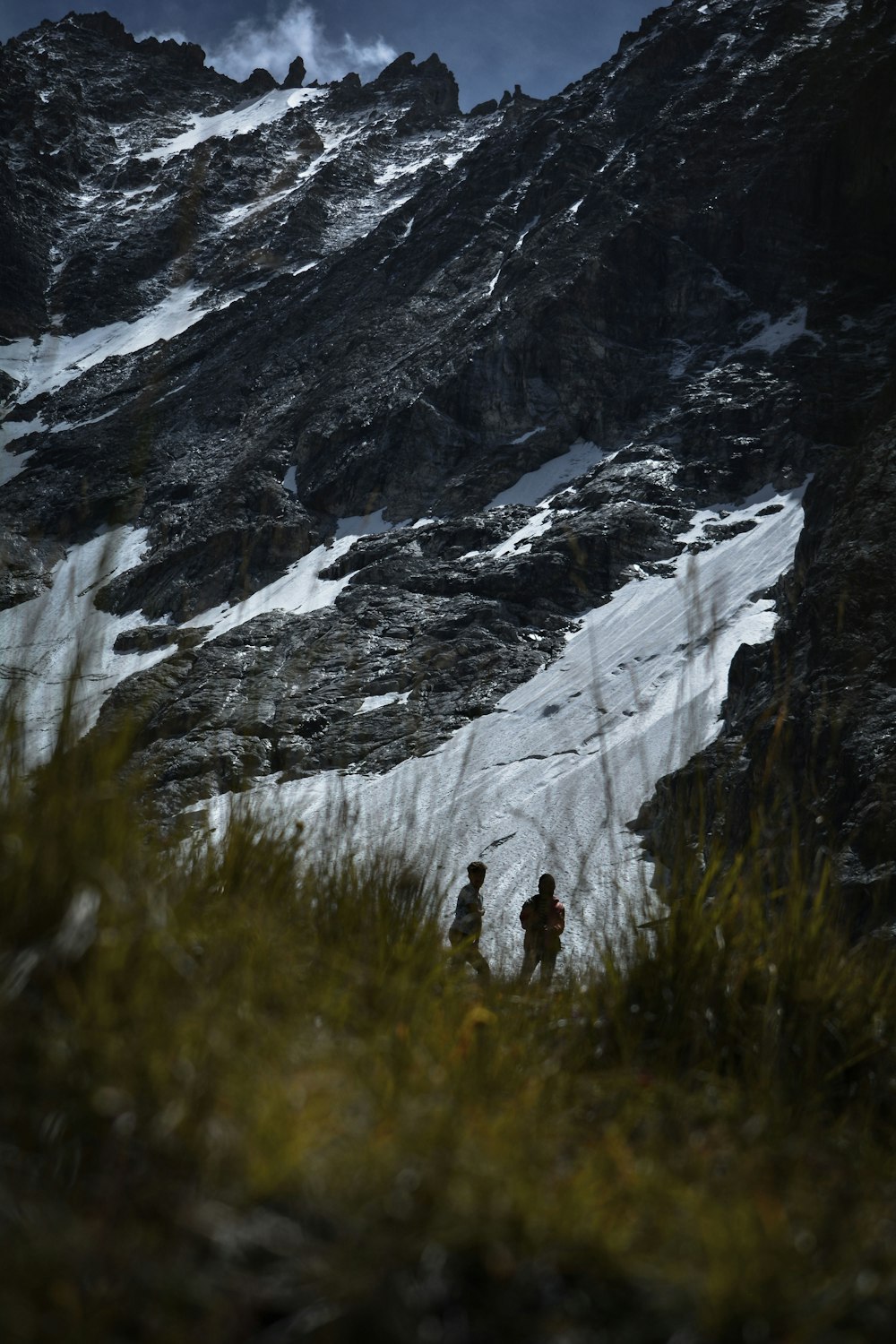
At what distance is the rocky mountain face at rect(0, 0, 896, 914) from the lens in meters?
43.2

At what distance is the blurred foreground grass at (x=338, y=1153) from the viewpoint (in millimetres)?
1133

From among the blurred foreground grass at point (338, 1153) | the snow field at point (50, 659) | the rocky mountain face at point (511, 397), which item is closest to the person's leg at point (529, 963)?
the blurred foreground grass at point (338, 1153)

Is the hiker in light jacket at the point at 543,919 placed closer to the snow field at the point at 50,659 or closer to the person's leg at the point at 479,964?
the person's leg at the point at 479,964

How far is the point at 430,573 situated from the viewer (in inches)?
2079

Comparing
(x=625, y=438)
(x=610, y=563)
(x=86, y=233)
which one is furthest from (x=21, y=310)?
(x=610, y=563)

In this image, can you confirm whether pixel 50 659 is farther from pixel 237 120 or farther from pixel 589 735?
pixel 237 120

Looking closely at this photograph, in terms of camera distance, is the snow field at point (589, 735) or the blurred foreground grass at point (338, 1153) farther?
the snow field at point (589, 735)

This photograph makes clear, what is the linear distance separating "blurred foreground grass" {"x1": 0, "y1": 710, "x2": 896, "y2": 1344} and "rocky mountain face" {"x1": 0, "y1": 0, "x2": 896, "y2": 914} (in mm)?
15037

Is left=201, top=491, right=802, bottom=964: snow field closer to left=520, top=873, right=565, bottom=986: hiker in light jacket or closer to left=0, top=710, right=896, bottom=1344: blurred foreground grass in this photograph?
left=520, top=873, right=565, bottom=986: hiker in light jacket

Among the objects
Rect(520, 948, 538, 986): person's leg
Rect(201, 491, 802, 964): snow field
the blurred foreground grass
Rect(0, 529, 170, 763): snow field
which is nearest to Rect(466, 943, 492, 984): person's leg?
Rect(520, 948, 538, 986): person's leg

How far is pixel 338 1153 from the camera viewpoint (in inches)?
51.2

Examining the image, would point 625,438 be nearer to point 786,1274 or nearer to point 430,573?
point 430,573

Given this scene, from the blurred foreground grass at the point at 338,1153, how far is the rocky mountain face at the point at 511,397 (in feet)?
49.3

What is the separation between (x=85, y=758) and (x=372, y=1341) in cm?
142
